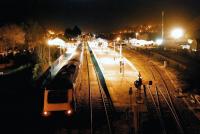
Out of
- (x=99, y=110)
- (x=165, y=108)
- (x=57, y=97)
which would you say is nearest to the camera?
(x=57, y=97)

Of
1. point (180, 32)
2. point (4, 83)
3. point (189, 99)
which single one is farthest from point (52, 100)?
point (180, 32)

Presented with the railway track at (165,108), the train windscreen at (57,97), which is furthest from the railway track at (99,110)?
the railway track at (165,108)

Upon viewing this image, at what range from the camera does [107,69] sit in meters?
37.4

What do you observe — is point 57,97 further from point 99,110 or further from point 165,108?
point 165,108

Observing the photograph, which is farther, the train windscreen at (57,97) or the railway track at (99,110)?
the train windscreen at (57,97)

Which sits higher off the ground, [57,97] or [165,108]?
[57,97]

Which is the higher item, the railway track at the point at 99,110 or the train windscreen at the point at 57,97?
the train windscreen at the point at 57,97

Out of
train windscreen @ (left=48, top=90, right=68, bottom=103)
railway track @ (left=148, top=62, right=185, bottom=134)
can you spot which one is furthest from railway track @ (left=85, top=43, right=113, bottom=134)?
railway track @ (left=148, top=62, right=185, bottom=134)

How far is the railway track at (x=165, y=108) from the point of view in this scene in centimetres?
1611

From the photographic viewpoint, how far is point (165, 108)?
65.8 feet

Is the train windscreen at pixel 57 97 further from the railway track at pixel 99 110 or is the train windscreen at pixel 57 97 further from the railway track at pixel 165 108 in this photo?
the railway track at pixel 165 108

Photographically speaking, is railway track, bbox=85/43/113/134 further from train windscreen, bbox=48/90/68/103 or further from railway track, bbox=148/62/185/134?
railway track, bbox=148/62/185/134

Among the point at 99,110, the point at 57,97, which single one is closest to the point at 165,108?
the point at 99,110

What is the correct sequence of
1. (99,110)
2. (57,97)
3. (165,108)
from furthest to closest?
(165,108), (99,110), (57,97)
